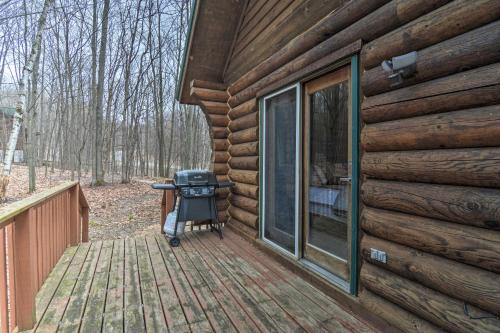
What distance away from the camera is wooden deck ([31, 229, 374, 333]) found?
6.87 feet

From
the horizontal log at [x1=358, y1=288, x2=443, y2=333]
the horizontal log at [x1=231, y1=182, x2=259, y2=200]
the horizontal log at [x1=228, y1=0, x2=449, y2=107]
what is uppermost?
the horizontal log at [x1=228, y1=0, x2=449, y2=107]

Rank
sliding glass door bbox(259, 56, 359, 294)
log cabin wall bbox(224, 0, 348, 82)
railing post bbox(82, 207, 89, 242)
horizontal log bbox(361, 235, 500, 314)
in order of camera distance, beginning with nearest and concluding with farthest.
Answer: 1. horizontal log bbox(361, 235, 500, 314)
2. sliding glass door bbox(259, 56, 359, 294)
3. log cabin wall bbox(224, 0, 348, 82)
4. railing post bbox(82, 207, 89, 242)

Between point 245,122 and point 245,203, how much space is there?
1.20 m

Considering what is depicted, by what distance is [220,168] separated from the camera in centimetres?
492

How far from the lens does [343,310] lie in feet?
7.41

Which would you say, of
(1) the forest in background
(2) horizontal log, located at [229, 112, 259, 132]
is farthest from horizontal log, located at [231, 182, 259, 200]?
(1) the forest in background

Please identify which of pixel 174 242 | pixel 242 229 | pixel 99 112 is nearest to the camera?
pixel 174 242

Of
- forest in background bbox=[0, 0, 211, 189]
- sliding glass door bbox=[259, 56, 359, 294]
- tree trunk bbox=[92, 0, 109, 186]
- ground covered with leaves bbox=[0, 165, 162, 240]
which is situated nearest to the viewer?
sliding glass door bbox=[259, 56, 359, 294]

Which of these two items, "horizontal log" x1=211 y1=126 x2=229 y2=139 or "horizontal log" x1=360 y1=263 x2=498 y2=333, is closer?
"horizontal log" x1=360 y1=263 x2=498 y2=333

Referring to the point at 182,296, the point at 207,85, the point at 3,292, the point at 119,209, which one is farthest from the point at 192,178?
the point at 119,209

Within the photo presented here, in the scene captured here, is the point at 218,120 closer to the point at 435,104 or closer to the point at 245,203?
the point at 245,203

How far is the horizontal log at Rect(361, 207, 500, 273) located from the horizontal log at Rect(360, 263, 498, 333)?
245 millimetres

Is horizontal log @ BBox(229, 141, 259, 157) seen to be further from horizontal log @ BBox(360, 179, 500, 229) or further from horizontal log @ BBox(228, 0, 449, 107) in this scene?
horizontal log @ BBox(360, 179, 500, 229)

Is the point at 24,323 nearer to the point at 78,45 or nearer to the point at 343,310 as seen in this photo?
the point at 343,310
